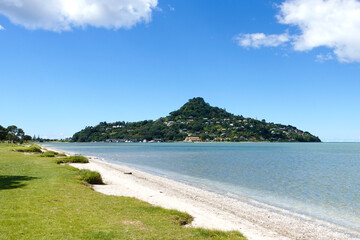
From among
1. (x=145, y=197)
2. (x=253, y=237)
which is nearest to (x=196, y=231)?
(x=253, y=237)

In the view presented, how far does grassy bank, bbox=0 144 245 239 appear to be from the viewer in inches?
404

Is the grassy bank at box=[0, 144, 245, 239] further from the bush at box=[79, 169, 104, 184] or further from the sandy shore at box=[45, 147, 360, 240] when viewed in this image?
the bush at box=[79, 169, 104, 184]

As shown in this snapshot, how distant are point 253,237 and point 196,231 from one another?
2656mm

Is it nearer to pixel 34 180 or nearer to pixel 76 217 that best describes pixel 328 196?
pixel 76 217

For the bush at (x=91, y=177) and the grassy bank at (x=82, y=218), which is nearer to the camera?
the grassy bank at (x=82, y=218)

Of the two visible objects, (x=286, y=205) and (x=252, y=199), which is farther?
(x=252, y=199)

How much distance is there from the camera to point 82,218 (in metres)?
12.2

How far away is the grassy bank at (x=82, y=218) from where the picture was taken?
10.3 metres

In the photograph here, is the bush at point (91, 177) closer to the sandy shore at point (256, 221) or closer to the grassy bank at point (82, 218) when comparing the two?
the sandy shore at point (256, 221)

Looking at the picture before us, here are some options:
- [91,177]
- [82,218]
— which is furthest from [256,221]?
[91,177]

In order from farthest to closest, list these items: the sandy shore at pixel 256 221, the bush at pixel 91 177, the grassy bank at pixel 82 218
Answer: the bush at pixel 91 177 < the sandy shore at pixel 256 221 < the grassy bank at pixel 82 218

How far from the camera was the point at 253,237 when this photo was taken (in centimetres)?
1215

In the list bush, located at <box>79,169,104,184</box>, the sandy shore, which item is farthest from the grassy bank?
bush, located at <box>79,169,104,184</box>

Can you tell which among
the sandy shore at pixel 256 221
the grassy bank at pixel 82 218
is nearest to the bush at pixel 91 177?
the sandy shore at pixel 256 221
